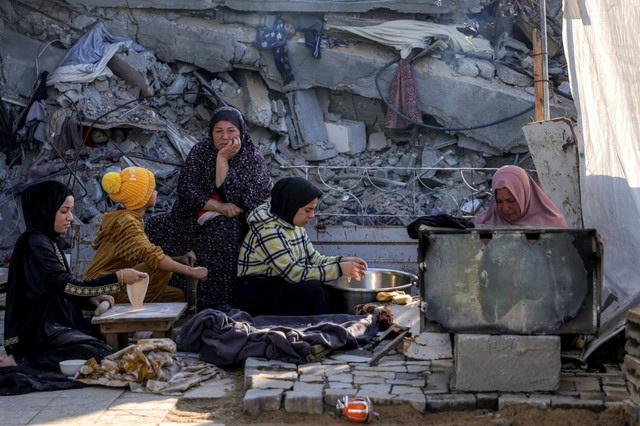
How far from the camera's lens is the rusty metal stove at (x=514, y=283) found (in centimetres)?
354

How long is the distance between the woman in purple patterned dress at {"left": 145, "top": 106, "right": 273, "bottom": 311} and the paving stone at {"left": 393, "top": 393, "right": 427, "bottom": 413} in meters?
2.24

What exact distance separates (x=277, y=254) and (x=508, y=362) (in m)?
2.00

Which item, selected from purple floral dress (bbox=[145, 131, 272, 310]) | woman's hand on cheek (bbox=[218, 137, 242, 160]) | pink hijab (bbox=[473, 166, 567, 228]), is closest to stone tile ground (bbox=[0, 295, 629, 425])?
pink hijab (bbox=[473, 166, 567, 228])

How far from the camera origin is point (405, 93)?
42.4 ft

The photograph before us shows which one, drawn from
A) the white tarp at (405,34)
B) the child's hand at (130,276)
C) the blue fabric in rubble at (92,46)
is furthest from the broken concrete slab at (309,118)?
the child's hand at (130,276)

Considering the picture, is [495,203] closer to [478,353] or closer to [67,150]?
[478,353]

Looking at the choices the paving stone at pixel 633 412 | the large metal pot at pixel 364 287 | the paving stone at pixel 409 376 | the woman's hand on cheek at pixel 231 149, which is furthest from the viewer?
the woman's hand on cheek at pixel 231 149

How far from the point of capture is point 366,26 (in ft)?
42.4

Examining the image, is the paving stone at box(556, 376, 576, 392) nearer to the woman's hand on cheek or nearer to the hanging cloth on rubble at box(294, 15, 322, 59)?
the woman's hand on cheek

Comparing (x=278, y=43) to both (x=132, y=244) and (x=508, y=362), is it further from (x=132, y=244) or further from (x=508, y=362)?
(x=508, y=362)

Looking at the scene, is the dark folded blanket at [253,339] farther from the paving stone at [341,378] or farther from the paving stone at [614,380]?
the paving stone at [614,380]

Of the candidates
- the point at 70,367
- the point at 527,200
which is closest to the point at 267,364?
the point at 70,367

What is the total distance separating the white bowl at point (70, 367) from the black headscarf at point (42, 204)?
85 cm

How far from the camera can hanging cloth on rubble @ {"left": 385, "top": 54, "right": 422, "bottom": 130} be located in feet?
42.1
